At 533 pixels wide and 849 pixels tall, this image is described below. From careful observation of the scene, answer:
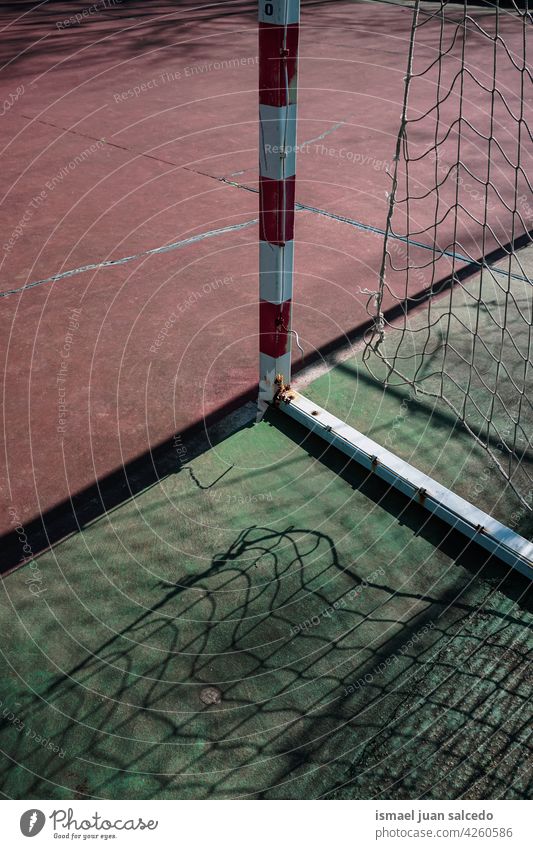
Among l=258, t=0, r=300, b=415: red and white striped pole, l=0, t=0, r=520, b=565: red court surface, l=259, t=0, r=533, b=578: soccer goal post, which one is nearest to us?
l=258, t=0, r=300, b=415: red and white striped pole

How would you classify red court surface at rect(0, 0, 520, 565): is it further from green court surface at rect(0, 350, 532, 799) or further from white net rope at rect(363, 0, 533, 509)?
green court surface at rect(0, 350, 532, 799)

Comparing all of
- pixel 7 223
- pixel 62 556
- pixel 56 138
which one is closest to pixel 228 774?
pixel 62 556

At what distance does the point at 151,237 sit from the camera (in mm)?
5137

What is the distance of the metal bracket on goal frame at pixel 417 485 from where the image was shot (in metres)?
2.75

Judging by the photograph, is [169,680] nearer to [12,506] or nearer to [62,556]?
[62,556]

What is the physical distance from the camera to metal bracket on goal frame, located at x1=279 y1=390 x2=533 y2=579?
275 cm

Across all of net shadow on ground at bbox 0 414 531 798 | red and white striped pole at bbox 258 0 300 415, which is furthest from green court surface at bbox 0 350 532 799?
red and white striped pole at bbox 258 0 300 415

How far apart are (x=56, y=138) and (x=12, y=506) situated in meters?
4.92

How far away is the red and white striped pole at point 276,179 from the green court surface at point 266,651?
1.89 feet

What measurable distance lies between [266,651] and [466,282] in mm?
2963

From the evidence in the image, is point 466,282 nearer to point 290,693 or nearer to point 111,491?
point 111,491

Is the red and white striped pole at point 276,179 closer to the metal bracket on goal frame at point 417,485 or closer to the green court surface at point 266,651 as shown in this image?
the metal bracket on goal frame at point 417,485

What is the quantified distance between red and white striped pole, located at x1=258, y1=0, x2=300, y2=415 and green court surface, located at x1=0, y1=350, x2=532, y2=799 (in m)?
0.58

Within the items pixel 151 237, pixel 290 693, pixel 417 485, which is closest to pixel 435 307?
pixel 417 485
